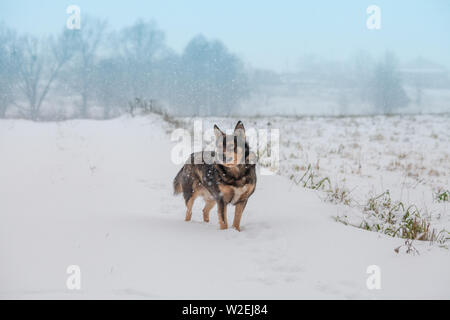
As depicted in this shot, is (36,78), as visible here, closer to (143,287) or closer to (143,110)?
(143,110)

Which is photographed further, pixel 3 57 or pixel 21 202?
pixel 3 57

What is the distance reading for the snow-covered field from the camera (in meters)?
3.01

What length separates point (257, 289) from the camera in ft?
9.96

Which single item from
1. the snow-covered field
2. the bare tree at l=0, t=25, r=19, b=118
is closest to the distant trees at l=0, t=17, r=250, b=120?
the bare tree at l=0, t=25, r=19, b=118

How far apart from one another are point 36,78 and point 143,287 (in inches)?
1532

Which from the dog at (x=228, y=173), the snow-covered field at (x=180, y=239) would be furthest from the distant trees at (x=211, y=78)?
the dog at (x=228, y=173)

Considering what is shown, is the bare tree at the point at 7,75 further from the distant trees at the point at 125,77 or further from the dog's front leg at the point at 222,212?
the dog's front leg at the point at 222,212

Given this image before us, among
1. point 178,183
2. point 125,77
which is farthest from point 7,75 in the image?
point 178,183

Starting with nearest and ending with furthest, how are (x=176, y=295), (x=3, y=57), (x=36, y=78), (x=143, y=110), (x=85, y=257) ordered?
1. (x=176, y=295)
2. (x=85, y=257)
3. (x=143, y=110)
4. (x=3, y=57)
5. (x=36, y=78)

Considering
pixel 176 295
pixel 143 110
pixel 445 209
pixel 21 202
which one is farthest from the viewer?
pixel 143 110

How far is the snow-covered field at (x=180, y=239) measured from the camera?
9.89 ft

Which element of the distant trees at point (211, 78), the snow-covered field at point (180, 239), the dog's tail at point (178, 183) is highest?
the distant trees at point (211, 78)

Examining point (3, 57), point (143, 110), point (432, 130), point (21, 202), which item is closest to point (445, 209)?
point (21, 202)
